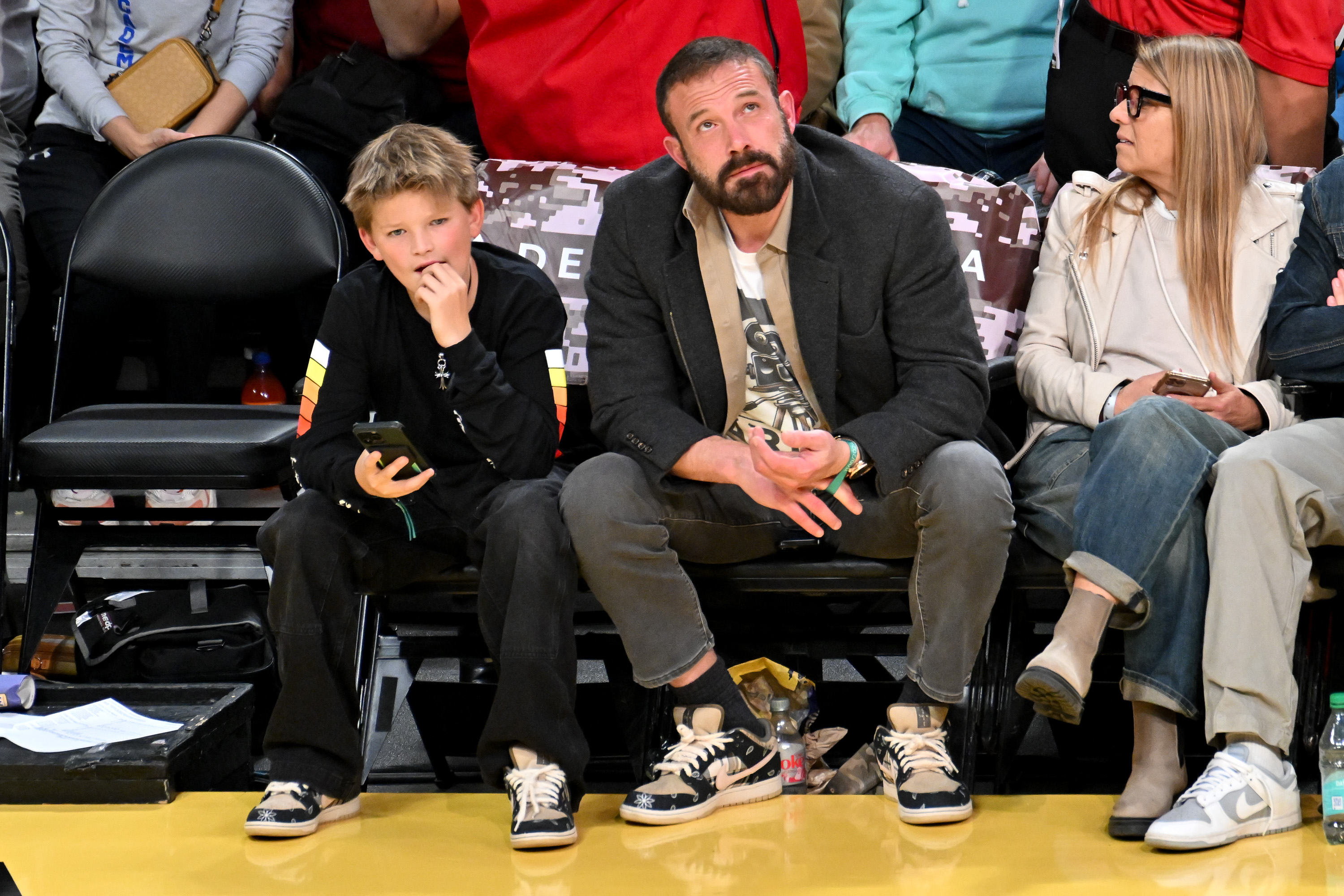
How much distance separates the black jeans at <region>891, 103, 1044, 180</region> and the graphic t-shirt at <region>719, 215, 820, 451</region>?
3.90ft

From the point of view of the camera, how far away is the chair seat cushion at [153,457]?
264 cm

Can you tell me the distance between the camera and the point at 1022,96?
3443 millimetres

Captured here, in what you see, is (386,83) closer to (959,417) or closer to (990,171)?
(990,171)

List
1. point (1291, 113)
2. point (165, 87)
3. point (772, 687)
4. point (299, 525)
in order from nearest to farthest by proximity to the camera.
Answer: point (299, 525)
point (772, 687)
point (1291, 113)
point (165, 87)

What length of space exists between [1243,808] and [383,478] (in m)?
1.43

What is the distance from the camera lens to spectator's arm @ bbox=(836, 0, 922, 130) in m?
3.40

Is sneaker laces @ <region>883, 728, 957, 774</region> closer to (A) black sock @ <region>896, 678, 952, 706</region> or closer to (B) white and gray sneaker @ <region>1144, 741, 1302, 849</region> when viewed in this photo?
(A) black sock @ <region>896, 678, 952, 706</region>

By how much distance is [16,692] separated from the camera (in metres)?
2.52

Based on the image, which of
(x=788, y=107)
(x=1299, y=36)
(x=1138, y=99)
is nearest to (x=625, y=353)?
(x=788, y=107)

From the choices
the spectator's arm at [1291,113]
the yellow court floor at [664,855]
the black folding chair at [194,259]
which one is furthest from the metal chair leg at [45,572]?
the spectator's arm at [1291,113]

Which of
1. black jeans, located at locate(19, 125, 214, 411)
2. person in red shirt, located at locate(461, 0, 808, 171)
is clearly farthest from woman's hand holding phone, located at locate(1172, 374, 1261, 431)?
black jeans, located at locate(19, 125, 214, 411)

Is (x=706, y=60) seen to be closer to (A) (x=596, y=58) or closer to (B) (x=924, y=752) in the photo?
(A) (x=596, y=58)

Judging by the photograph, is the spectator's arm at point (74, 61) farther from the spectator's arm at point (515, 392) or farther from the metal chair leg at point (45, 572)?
the spectator's arm at point (515, 392)

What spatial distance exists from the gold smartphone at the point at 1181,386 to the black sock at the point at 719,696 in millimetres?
953
